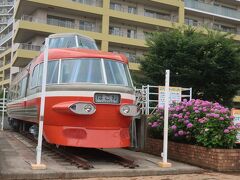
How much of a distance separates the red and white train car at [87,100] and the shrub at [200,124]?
6.58 ft

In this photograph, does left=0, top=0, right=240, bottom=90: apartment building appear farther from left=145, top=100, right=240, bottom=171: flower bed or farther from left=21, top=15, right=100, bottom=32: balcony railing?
left=145, top=100, right=240, bottom=171: flower bed

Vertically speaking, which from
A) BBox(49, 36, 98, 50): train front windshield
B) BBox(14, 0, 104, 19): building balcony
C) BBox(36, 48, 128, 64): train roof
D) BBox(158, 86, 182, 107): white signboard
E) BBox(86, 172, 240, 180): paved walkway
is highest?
BBox(14, 0, 104, 19): building balcony

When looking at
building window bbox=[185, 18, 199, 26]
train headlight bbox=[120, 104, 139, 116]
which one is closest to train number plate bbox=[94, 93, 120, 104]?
train headlight bbox=[120, 104, 139, 116]

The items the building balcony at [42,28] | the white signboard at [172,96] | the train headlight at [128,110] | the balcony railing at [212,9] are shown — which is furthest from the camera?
the balcony railing at [212,9]

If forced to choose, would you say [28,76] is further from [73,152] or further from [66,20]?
[66,20]

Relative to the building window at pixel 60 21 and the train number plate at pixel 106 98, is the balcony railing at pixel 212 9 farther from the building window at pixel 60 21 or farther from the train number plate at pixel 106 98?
the train number plate at pixel 106 98

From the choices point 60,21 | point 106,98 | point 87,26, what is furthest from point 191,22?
point 106,98

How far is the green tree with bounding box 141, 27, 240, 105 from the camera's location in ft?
80.0

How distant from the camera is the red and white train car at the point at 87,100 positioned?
1077 centimetres

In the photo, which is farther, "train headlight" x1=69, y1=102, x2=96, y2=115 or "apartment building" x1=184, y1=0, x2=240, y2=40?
"apartment building" x1=184, y1=0, x2=240, y2=40

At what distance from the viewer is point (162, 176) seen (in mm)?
10164

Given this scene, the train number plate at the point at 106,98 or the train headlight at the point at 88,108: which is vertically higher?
the train number plate at the point at 106,98

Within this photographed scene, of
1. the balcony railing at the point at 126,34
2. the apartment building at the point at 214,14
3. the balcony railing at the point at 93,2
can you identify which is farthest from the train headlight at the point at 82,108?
the apartment building at the point at 214,14

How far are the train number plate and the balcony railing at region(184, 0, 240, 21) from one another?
1764 inches
